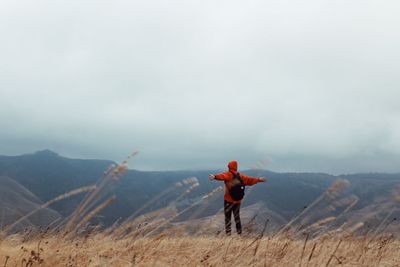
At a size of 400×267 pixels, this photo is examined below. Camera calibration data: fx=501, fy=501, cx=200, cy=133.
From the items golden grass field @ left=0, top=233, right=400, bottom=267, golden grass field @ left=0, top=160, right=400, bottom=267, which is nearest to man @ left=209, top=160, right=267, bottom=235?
golden grass field @ left=0, top=160, right=400, bottom=267

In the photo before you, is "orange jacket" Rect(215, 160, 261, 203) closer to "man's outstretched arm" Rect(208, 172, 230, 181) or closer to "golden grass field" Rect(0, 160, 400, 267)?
"man's outstretched arm" Rect(208, 172, 230, 181)

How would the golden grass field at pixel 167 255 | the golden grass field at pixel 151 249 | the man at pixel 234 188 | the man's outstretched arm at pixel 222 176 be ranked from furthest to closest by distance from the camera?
the man at pixel 234 188
the man's outstretched arm at pixel 222 176
the golden grass field at pixel 167 255
the golden grass field at pixel 151 249

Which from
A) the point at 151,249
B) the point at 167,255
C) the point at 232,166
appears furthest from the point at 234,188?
the point at 151,249

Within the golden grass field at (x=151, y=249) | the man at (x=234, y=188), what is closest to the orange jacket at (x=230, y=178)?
the man at (x=234, y=188)

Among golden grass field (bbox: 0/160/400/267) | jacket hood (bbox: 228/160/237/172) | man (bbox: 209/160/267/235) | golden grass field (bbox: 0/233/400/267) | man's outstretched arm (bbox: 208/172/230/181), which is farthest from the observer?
jacket hood (bbox: 228/160/237/172)

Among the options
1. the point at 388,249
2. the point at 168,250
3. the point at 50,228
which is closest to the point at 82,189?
the point at 168,250

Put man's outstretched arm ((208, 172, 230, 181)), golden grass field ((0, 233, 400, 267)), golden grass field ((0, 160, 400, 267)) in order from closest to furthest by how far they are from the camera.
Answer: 1. golden grass field ((0, 160, 400, 267))
2. golden grass field ((0, 233, 400, 267))
3. man's outstretched arm ((208, 172, 230, 181))

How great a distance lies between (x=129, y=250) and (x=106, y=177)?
207 centimetres

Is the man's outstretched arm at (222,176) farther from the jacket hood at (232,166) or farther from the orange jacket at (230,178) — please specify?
the jacket hood at (232,166)

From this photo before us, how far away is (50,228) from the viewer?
21.4 ft

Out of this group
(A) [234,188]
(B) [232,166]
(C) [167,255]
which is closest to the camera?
(C) [167,255]

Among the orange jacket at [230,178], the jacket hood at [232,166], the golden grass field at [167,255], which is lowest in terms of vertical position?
the golden grass field at [167,255]

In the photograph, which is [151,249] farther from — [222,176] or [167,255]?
[222,176]

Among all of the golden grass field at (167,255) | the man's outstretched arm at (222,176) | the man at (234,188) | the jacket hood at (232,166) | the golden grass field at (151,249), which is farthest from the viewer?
the jacket hood at (232,166)
